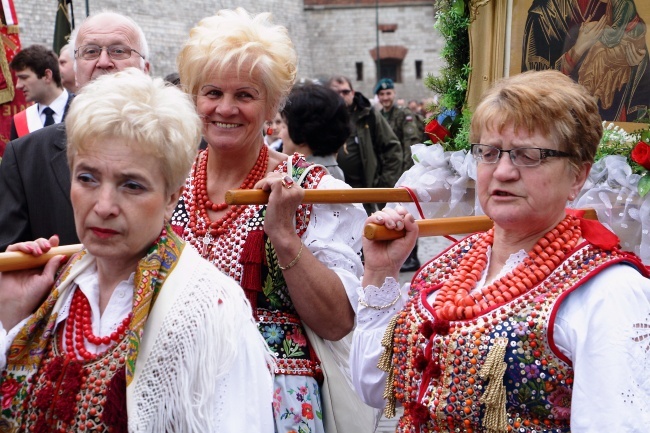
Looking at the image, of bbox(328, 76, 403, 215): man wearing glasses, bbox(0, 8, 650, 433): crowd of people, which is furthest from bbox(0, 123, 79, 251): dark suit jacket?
bbox(328, 76, 403, 215): man wearing glasses

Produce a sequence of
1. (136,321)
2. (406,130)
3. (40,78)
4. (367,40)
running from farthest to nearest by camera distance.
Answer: (367,40) < (406,130) < (40,78) < (136,321)

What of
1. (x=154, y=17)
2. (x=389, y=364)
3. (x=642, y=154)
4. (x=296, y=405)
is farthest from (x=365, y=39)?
(x=389, y=364)

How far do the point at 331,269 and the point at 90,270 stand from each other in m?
0.95

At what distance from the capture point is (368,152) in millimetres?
8781

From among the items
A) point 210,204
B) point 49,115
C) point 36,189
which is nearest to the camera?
point 210,204

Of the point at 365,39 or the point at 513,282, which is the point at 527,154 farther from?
the point at 365,39

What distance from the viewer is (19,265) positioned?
246 cm

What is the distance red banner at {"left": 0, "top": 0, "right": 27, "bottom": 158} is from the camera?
678cm

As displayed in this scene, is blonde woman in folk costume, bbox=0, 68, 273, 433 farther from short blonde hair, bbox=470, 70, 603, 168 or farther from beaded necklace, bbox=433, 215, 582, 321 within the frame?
short blonde hair, bbox=470, 70, 603, 168

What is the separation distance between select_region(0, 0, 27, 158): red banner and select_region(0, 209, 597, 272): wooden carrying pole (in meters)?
4.53

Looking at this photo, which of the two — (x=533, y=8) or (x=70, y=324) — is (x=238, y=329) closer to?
(x=70, y=324)

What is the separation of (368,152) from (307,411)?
19.2 feet

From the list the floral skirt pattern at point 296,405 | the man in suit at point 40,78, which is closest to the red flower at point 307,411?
the floral skirt pattern at point 296,405

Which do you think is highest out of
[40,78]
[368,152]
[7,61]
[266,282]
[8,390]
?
[8,390]
